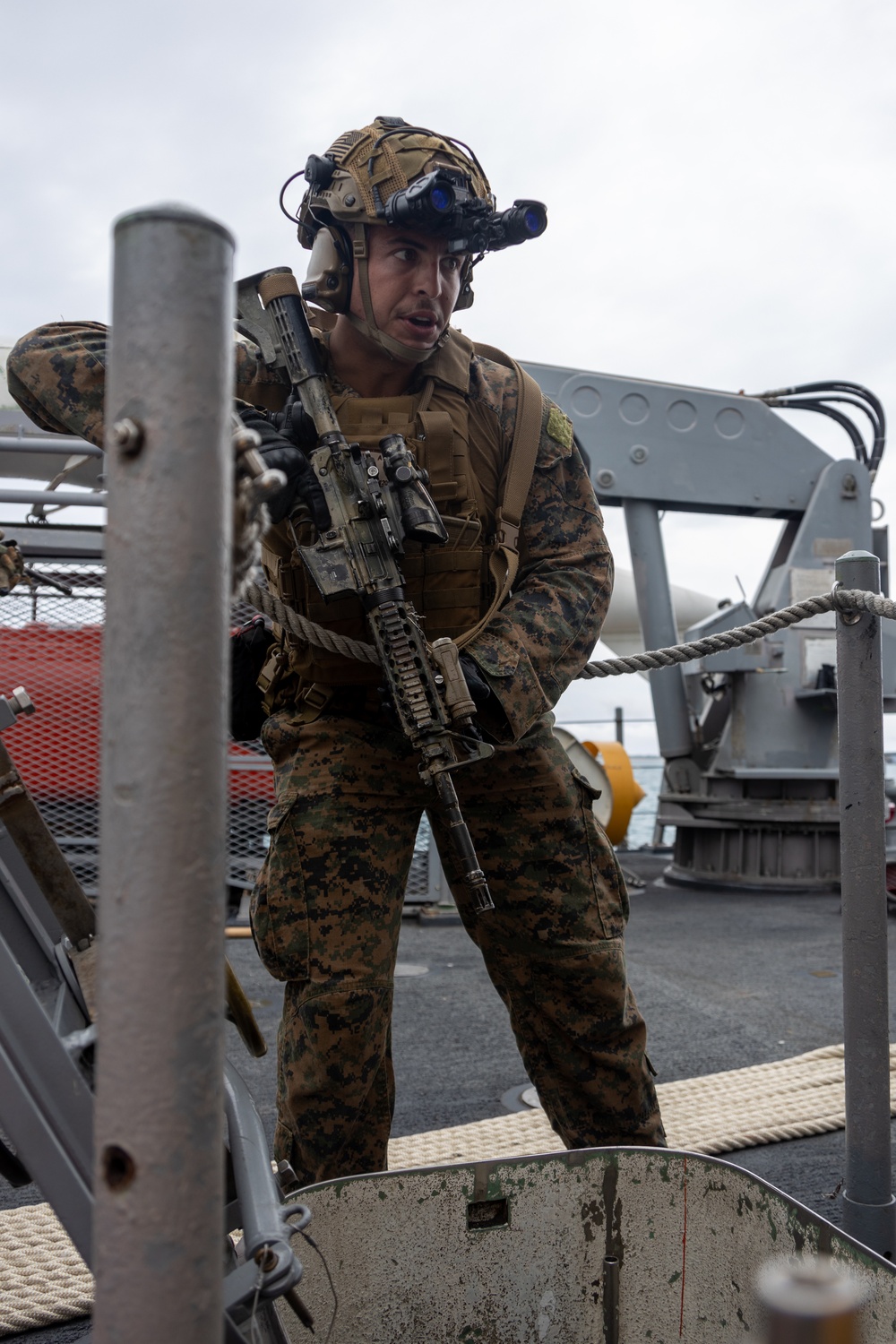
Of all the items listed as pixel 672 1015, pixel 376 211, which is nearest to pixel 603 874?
pixel 376 211

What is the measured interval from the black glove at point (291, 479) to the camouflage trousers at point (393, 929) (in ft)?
1.14

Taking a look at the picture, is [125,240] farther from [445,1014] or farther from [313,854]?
[445,1014]

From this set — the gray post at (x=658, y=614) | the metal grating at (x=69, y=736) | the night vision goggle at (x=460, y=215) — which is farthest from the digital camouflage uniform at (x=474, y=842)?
the gray post at (x=658, y=614)

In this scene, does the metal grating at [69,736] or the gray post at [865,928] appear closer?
the gray post at [865,928]

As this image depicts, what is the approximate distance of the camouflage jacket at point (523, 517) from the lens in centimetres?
169

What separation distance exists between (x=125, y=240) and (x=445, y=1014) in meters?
3.43

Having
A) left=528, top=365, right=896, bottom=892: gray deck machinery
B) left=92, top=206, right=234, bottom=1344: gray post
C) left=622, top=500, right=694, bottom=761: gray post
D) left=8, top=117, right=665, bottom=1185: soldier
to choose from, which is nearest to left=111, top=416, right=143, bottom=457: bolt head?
left=92, top=206, right=234, bottom=1344: gray post

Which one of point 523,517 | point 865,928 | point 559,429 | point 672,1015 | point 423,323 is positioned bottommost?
point 672,1015

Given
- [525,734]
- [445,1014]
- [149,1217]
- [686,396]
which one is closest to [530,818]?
[525,734]

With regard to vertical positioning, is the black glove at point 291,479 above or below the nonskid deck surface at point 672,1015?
above

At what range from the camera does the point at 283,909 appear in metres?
1.72

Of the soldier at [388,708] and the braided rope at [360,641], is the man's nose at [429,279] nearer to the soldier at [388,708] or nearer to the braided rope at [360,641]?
the soldier at [388,708]

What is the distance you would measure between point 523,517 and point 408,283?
17.7 inches

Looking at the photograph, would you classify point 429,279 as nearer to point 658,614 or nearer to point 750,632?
point 750,632
